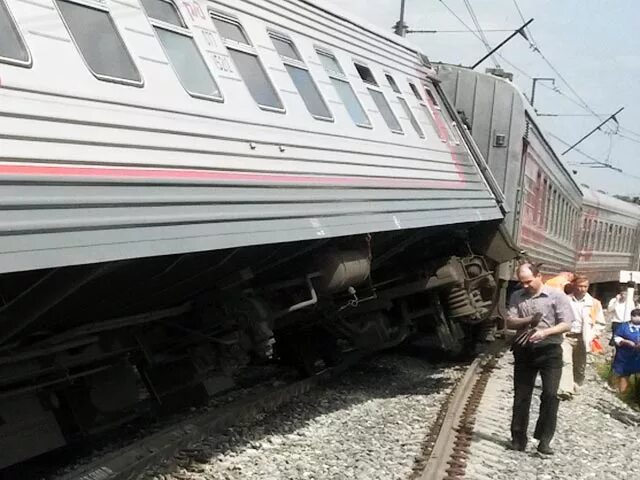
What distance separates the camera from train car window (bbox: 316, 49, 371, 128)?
23.8 feet

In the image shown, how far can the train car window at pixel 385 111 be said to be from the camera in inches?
319

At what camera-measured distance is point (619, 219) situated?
88.2ft

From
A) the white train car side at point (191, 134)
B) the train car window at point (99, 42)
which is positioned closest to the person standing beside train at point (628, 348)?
the white train car side at point (191, 134)

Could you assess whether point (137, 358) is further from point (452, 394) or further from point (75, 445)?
point (452, 394)

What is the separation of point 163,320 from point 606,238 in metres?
20.3

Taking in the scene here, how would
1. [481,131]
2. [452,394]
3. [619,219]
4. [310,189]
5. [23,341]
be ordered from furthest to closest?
[619,219], [481,131], [452,394], [310,189], [23,341]

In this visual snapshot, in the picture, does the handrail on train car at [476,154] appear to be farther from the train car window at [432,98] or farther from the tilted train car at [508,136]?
the tilted train car at [508,136]

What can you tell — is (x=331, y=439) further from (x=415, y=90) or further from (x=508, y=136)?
(x=508, y=136)

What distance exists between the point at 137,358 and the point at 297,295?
1.34m

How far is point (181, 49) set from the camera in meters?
5.24

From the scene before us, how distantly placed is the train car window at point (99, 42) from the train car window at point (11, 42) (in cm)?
43

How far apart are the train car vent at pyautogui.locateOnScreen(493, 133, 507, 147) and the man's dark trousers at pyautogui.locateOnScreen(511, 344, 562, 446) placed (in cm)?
448

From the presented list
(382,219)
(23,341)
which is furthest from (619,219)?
(23,341)

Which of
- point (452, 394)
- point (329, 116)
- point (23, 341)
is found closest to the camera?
point (23, 341)
